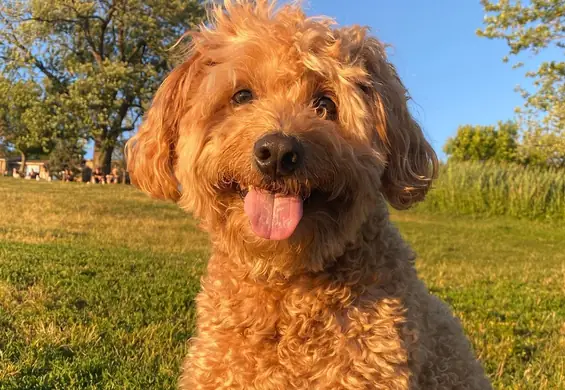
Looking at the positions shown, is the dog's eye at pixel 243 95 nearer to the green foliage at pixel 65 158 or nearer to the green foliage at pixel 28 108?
the green foliage at pixel 28 108

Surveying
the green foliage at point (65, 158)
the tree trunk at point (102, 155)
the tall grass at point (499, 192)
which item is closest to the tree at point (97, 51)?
the tree trunk at point (102, 155)

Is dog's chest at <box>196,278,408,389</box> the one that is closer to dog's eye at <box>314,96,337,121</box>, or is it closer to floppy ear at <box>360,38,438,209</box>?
floppy ear at <box>360,38,438,209</box>

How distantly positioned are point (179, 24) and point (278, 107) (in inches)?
1112

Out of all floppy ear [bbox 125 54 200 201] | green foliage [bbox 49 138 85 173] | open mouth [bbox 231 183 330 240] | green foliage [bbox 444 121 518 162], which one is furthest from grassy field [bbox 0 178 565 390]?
green foliage [bbox 444 121 518 162]

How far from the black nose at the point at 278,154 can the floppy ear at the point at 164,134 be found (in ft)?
2.54

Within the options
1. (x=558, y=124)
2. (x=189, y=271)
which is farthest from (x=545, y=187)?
(x=189, y=271)

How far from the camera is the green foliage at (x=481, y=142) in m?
47.1

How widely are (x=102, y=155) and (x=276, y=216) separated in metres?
31.4

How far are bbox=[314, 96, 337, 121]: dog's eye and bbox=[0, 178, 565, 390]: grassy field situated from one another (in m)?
2.29

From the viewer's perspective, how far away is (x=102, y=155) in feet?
104

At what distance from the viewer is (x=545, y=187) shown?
2069cm

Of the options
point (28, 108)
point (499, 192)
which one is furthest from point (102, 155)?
point (499, 192)

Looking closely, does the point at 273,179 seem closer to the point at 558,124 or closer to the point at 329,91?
the point at 329,91

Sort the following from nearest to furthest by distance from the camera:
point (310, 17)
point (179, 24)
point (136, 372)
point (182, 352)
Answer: point (310, 17) < point (136, 372) < point (182, 352) < point (179, 24)
